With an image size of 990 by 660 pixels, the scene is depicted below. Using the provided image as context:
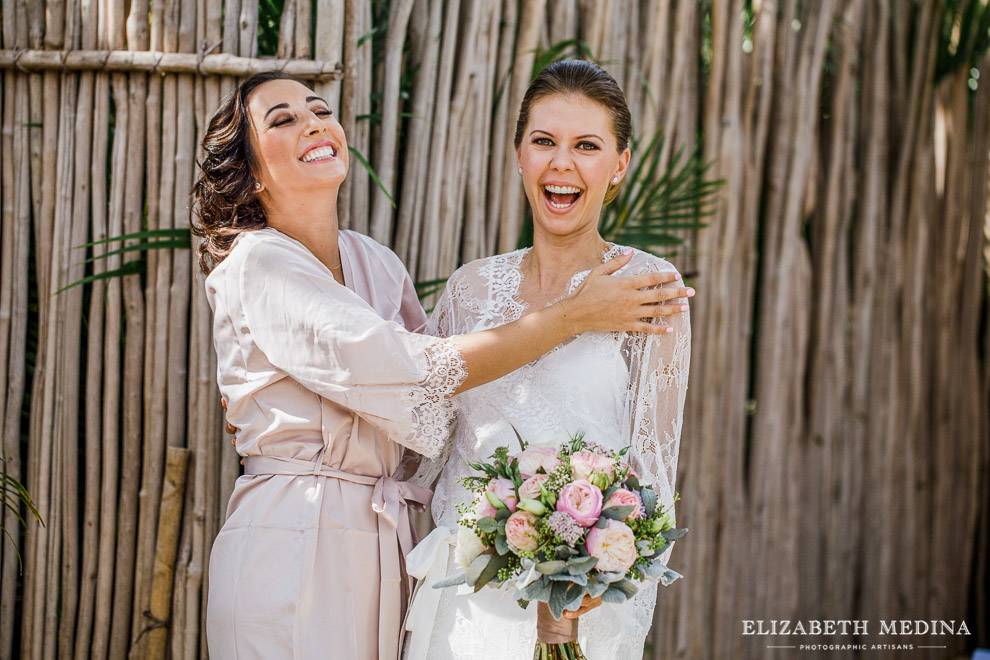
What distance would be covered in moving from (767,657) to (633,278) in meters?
2.85

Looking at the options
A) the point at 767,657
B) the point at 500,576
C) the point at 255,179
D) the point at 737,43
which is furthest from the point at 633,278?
the point at 767,657

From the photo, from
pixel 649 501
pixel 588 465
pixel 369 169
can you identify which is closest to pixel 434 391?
pixel 588 465

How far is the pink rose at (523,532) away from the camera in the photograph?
A: 182 cm

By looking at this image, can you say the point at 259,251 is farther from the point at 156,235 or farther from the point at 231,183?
the point at 156,235

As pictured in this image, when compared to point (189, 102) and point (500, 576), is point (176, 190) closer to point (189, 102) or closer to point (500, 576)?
point (189, 102)

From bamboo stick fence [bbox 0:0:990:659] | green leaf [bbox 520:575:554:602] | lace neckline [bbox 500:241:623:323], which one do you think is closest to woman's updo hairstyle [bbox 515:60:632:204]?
lace neckline [bbox 500:241:623:323]

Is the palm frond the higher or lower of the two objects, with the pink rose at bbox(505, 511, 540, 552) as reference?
higher

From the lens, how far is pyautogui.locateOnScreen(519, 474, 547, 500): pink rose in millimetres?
1836

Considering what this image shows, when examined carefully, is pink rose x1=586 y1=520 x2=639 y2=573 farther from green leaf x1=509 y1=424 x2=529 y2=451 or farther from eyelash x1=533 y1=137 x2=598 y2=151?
eyelash x1=533 y1=137 x2=598 y2=151

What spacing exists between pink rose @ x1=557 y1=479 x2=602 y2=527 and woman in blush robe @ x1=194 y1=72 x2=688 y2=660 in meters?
0.46

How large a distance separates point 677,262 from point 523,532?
2.38 metres

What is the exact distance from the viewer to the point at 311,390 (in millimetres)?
2205

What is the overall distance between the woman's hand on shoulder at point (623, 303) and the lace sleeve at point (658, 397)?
48 millimetres

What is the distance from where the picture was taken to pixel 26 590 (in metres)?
2.96
